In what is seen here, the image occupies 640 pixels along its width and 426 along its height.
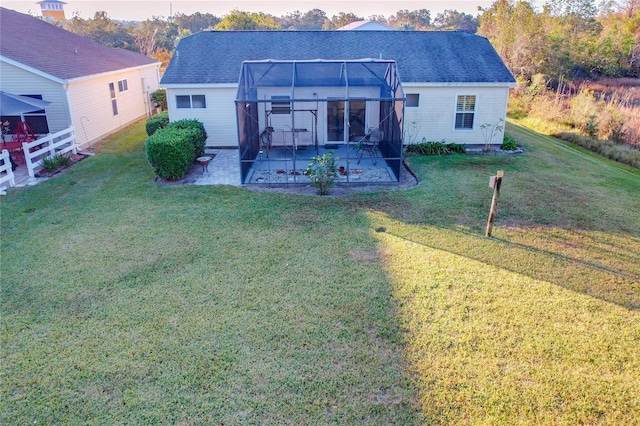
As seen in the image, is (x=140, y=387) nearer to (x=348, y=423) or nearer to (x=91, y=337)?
(x=91, y=337)

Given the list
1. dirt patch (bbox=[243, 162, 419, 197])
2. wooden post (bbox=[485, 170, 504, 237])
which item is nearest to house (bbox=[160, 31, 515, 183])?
dirt patch (bbox=[243, 162, 419, 197])

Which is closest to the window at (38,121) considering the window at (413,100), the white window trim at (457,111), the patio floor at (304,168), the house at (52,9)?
the patio floor at (304,168)

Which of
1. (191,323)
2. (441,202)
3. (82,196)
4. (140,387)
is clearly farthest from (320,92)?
(140,387)

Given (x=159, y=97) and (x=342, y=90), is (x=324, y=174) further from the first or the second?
(x=159, y=97)

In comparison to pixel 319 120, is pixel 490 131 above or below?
below

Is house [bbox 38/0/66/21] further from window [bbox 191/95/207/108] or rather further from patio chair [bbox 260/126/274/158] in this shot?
patio chair [bbox 260/126/274/158]

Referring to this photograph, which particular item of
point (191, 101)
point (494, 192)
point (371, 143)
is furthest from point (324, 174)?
point (191, 101)
